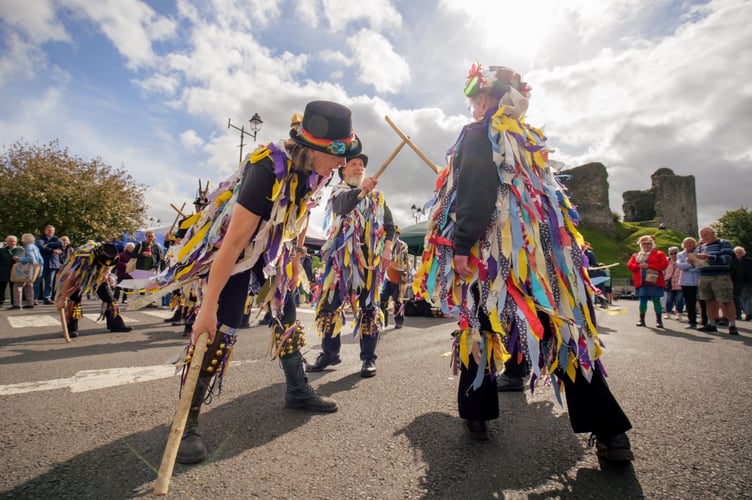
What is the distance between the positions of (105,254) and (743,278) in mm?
12796

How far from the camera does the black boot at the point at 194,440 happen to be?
1775 mm

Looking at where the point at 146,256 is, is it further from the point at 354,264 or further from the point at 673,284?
the point at 673,284

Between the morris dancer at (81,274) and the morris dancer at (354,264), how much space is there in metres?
3.74

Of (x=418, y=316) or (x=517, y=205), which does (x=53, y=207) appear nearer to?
(x=418, y=316)

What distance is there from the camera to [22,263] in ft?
30.8

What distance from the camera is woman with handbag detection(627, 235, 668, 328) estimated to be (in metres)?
7.48

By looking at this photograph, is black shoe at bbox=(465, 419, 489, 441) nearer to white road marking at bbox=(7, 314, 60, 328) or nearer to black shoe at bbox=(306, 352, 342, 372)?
black shoe at bbox=(306, 352, 342, 372)

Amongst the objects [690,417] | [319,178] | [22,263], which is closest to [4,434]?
[319,178]

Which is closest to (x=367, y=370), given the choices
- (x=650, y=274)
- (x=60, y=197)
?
(x=650, y=274)

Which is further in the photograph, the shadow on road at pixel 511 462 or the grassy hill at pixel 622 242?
the grassy hill at pixel 622 242

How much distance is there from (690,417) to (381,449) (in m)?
1.96

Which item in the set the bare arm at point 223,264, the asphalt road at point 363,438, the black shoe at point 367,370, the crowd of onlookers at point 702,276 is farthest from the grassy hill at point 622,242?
the bare arm at point 223,264

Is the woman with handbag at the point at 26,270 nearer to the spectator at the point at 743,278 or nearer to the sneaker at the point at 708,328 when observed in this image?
the sneaker at the point at 708,328

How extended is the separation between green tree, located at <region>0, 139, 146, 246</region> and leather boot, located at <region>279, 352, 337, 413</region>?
22.0 m
